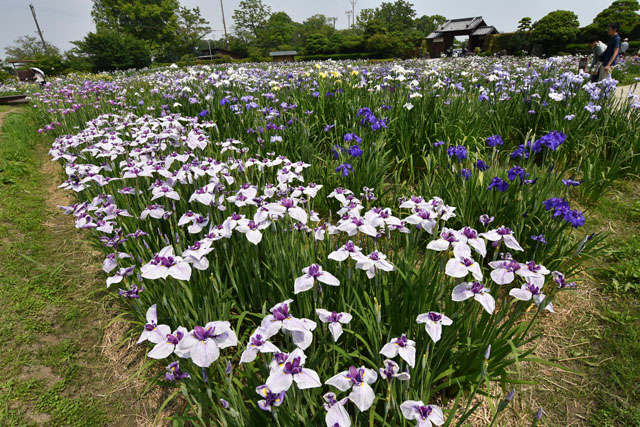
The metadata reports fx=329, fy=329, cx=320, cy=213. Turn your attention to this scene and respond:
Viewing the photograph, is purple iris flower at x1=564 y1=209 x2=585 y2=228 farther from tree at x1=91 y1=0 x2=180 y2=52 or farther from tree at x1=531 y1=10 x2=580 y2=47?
tree at x1=91 y1=0 x2=180 y2=52

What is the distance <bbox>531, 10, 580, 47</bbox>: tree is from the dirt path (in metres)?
37.0

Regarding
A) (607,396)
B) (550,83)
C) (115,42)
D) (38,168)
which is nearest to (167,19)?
(115,42)

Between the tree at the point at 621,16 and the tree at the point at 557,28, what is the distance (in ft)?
4.42

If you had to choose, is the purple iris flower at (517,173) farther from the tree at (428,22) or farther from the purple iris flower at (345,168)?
the tree at (428,22)

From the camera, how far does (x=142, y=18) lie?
171 ft

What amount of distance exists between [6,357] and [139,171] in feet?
5.73

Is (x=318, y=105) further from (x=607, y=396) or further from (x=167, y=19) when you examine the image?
(x=167, y=19)

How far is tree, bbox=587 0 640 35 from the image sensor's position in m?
27.1

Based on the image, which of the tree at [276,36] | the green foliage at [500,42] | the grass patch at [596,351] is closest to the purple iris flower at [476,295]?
the grass patch at [596,351]

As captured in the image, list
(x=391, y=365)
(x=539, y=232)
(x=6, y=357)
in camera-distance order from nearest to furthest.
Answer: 1. (x=391, y=365)
2. (x=6, y=357)
3. (x=539, y=232)

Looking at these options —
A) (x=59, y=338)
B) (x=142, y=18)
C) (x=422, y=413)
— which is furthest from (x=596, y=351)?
(x=142, y=18)

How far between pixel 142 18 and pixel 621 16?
6045 cm

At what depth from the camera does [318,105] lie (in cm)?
548

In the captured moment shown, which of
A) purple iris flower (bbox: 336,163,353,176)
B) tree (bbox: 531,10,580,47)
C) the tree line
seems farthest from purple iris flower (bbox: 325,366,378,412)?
tree (bbox: 531,10,580,47)
